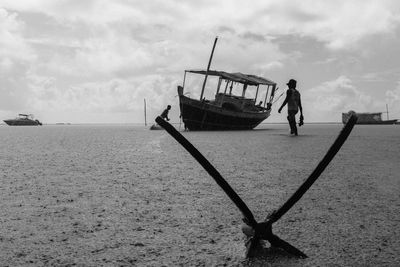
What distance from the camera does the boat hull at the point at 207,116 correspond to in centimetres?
2720

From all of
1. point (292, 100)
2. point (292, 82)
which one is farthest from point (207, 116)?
point (292, 82)

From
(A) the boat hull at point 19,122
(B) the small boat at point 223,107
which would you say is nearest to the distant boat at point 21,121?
(A) the boat hull at point 19,122

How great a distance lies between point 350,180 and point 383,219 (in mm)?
2263

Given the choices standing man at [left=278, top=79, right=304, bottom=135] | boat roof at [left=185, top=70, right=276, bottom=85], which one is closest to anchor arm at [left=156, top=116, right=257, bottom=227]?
standing man at [left=278, top=79, right=304, bottom=135]

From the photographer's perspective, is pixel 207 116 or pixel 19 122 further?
pixel 19 122

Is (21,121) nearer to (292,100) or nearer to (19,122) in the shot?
(19,122)

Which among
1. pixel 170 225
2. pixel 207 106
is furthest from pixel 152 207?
pixel 207 106

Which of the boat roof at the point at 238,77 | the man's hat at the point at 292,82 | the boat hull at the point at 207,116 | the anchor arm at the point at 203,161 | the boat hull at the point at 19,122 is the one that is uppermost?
the boat roof at the point at 238,77

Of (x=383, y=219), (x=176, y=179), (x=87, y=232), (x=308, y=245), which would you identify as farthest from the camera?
(x=176, y=179)

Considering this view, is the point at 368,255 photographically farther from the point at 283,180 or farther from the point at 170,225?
the point at 283,180

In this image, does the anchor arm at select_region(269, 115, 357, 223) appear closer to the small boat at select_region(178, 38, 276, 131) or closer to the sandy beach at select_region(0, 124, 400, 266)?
the sandy beach at select_region(0, 124, 400, 266)

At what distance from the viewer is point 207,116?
27.5 m

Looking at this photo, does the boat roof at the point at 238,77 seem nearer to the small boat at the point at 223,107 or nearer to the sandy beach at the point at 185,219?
the small boat at the point at 223,107

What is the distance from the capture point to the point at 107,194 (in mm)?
4719
